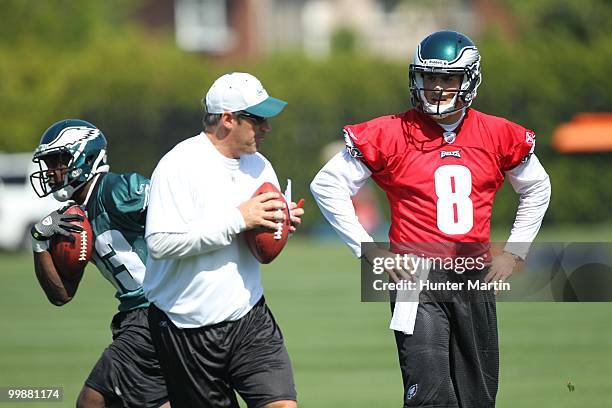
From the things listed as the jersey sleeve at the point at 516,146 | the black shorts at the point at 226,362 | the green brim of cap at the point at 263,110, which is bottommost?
the black shorts at the point at 226,362

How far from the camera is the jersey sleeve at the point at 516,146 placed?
5.64 metres

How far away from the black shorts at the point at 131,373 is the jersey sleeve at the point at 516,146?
2.07 metres

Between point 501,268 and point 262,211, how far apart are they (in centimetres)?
135

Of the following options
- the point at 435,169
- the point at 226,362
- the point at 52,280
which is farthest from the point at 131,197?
the point at 435,169

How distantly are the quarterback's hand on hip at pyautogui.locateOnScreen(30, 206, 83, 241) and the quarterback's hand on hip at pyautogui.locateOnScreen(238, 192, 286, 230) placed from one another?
100cm

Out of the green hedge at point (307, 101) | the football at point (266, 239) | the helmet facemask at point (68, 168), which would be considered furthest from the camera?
the green hedge at point (307, 101)

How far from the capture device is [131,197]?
568 cm

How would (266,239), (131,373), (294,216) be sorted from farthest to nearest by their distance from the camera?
(131,373) → (294,216) → (266,239)

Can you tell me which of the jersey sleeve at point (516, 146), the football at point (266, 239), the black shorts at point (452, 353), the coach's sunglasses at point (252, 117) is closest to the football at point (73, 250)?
the football at point (266, 239)

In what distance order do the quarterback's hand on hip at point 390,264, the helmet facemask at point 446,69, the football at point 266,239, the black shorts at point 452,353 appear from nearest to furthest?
the football at point 266,239 < the black shorts at point 452,353 < the quarterback's hand on hip at point 390,264 < the helmet facemask at point 446,69

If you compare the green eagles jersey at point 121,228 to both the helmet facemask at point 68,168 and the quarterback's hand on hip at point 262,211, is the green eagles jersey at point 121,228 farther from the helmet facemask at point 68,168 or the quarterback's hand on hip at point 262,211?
the quarterback's hand on hip at point 262,211

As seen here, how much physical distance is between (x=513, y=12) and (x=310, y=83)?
17544 mm

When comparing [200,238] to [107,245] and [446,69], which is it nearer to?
[107,245]

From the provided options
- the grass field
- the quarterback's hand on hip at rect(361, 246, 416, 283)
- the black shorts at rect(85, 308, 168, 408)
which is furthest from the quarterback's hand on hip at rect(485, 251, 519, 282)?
the grass field
